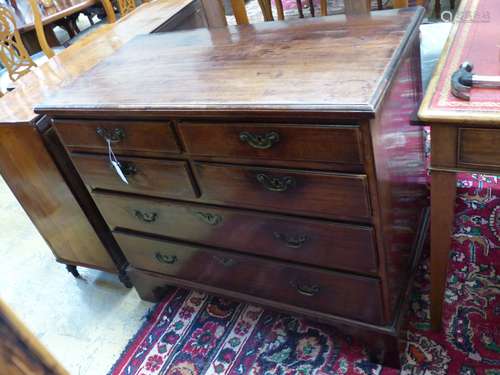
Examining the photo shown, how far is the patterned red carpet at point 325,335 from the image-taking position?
4.18 feet


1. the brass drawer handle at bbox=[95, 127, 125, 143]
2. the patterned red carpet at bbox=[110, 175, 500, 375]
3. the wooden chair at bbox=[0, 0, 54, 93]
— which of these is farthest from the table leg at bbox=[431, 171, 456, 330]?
the wooden chair at bbox=[0, 0, 54, 93]

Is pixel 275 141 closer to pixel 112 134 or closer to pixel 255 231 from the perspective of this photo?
pixel 255 231

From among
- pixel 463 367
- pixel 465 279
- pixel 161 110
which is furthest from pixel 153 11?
pixel 463 367

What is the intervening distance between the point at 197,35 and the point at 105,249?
82cm

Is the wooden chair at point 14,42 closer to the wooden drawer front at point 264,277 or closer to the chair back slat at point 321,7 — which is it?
the chair back slat at point 321,7

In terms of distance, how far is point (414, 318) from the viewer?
54.2 inches

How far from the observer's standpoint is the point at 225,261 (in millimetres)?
1332

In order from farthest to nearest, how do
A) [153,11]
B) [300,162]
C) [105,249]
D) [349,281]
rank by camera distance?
[153,11] → [105,249] → [349,281] → [300,162]

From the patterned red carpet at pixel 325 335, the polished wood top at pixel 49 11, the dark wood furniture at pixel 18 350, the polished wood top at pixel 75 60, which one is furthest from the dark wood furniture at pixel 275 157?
the polished wood top at pixel 49 11

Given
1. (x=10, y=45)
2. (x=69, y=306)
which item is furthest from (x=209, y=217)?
(x=10, y=45)

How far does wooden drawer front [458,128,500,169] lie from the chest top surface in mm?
37

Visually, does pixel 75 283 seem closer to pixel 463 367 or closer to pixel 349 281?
pixel 349 281

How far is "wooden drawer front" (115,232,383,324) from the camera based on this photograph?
116 centimetres

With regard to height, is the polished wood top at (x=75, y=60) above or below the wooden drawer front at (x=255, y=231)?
above
